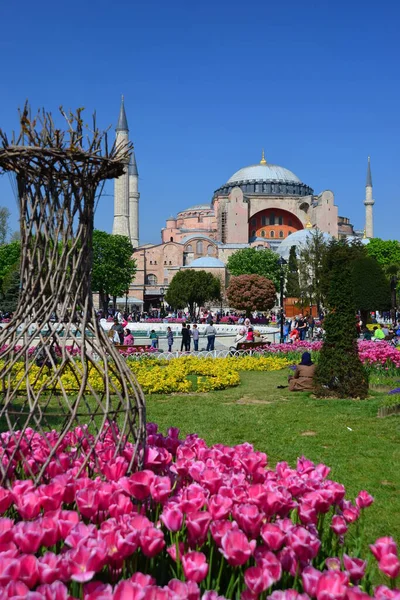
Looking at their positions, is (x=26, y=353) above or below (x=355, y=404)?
above

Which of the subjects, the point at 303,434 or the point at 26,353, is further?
the point at 303,434

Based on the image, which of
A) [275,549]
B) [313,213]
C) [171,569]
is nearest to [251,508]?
[275,549]

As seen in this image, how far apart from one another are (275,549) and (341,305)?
7.62 meters

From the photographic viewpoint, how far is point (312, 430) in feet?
23.3

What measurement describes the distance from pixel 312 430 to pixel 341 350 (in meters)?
2.71

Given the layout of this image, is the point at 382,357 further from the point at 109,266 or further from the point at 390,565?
the point at 109,266

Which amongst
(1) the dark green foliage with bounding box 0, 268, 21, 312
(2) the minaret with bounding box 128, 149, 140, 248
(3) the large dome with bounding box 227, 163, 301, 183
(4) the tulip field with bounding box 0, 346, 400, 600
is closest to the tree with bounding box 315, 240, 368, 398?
(4) the tulip field with bounding box 0, 346, 400, 600

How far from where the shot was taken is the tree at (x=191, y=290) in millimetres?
47469

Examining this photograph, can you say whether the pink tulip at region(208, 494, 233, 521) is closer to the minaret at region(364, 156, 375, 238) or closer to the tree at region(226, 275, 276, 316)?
the tree at region(226, 275, 276, 316)

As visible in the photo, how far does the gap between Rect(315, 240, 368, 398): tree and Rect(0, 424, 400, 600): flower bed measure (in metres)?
6.67

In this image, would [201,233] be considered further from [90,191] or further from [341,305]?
[90,191]

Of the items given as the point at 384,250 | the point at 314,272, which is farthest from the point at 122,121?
the point at 314,272

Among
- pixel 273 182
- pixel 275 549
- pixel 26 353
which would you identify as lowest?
pixel 275 549

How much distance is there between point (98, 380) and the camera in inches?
407
